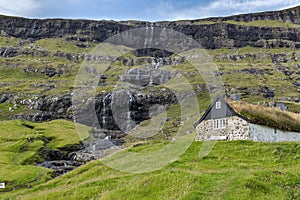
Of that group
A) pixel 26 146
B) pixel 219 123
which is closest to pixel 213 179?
pixel 219 123

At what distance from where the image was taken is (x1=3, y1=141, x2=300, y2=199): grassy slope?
28531 mm

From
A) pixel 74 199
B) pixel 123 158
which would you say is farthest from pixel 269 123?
pixel 74 199

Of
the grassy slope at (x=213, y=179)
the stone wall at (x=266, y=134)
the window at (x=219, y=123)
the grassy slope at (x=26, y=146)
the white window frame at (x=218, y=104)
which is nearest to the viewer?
the grassy slope at (x=213, y=179)

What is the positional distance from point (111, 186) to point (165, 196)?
7.85 meters

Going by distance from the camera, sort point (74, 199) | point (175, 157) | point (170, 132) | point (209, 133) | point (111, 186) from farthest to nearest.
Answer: point (170, 132) < point (209, 133) < point (175, 157) < point (111, 186) < point (74, 199)

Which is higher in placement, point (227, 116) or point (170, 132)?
point (227, 116)

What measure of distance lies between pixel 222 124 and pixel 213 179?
24300mm

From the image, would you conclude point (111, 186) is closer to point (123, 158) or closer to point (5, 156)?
point (123, 158)

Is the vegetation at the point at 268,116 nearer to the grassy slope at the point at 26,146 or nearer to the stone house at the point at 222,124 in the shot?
the stone house at the point at 222,124

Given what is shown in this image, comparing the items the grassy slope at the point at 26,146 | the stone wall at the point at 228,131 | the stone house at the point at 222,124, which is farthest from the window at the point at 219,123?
the grassy slope at the point at 26,146

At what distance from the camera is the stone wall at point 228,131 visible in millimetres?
51812

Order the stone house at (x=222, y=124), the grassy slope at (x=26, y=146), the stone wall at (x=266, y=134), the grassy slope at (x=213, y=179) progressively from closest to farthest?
1. the grassy slope at (x=213, y=179)
2. the stone wall at (x=266, y=134)
3. the stone house at (x=222, y=124)
4. the grassy slope at (x=26, y=146)

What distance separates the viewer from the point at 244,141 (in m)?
50.5

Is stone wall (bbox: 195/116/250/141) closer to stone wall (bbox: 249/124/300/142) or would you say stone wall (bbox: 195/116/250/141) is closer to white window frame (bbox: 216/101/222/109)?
stone wall (bbox: 249/124/300/142)
